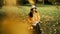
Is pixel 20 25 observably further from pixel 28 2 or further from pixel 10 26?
pixel 28 2

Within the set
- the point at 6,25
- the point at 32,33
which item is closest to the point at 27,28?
the point at 32,33

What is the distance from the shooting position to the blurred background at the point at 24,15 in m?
1.34

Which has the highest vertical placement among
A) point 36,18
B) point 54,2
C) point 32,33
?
point 54,2

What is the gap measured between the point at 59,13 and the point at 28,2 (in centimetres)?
27

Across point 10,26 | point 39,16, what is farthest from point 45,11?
point 10,26

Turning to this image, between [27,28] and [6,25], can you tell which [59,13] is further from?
[6,25]

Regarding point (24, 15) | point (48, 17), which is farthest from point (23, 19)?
point (48, 17)

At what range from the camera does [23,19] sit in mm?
1355

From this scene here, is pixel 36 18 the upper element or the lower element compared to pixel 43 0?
lower

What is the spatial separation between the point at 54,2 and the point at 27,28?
0.32m

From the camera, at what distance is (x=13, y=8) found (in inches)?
53.1

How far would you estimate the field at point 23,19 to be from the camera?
52.9 inches

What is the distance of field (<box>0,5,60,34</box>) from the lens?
1.34 m

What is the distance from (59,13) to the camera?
1.36 metres
